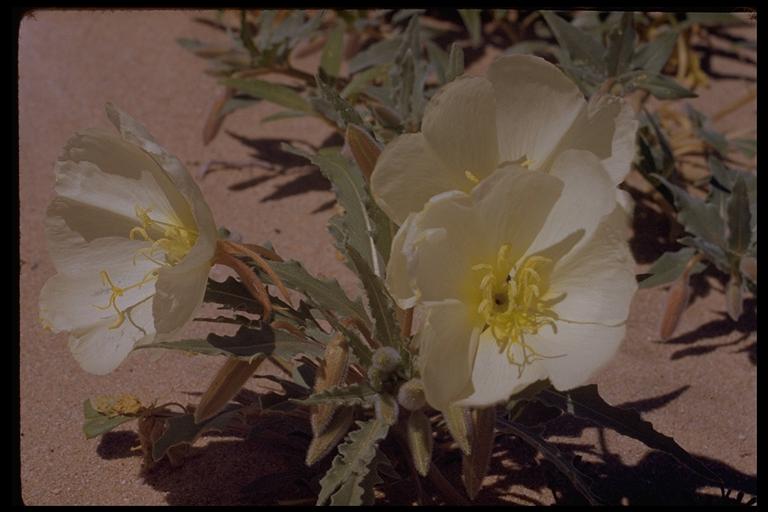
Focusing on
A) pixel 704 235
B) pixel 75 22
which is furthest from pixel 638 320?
pixel 75 22

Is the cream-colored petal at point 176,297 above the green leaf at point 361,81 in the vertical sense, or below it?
above

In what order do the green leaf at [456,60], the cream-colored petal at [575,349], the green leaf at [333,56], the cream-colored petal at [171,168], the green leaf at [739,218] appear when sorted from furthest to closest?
the green leaf at [333,56] < the green leaf at [739,218] < the green leaf at [456,60] < the cream-colored petal at [171,168] < the cream-colored petal at [575,349]

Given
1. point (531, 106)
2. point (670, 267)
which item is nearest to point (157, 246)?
point (531, 106)

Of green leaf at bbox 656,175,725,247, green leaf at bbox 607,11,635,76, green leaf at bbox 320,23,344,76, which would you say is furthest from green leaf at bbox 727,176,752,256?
green leaf at bbox 320,23,344,76

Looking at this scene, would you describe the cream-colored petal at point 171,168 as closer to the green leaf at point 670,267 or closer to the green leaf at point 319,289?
the green leaf at point 319,289

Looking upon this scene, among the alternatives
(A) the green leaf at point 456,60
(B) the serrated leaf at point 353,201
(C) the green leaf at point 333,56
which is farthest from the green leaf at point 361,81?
(A) the green leaf at point 456,60

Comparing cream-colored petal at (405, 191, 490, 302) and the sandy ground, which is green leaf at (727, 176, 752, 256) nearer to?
the sandy ground
